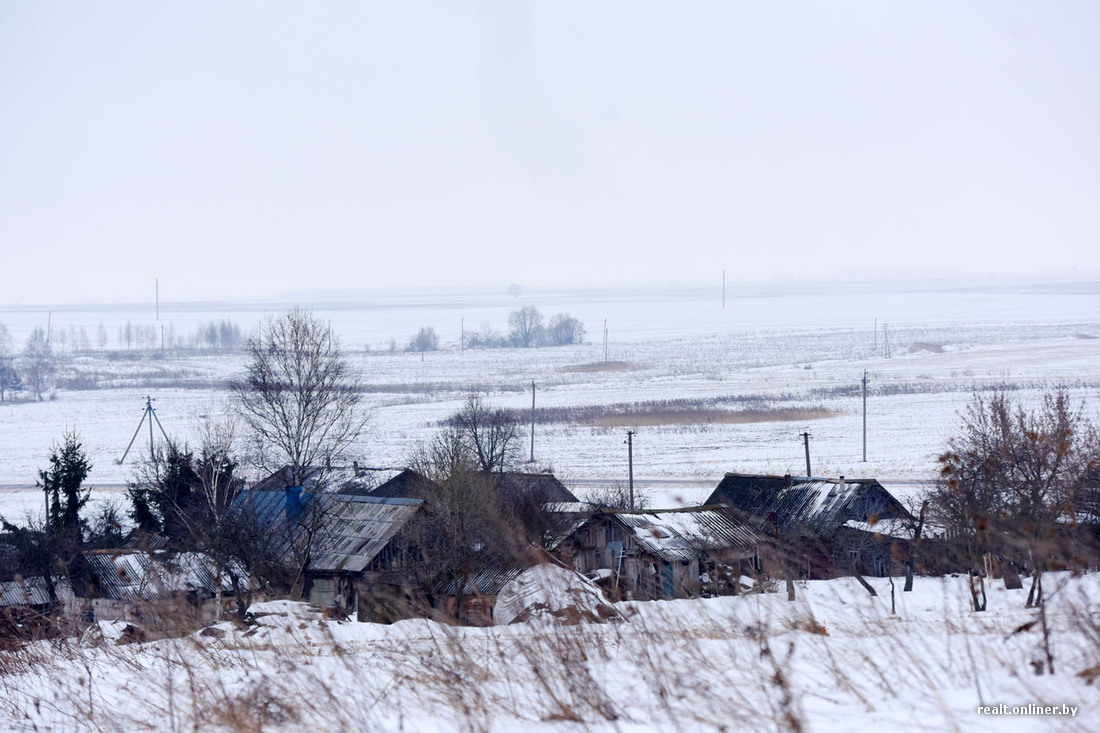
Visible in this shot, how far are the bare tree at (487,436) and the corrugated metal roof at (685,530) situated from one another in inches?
237

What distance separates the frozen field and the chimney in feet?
27.7

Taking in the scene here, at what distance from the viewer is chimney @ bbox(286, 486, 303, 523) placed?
839 inches

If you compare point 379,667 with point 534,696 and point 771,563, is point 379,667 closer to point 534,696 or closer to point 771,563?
point 534,696

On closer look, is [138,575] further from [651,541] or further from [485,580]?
[651,541]

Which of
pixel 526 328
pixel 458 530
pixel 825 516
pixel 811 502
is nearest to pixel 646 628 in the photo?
pixel 458 530

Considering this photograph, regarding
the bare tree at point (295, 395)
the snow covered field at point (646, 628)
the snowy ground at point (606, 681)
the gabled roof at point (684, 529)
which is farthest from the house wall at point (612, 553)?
the snowy ground at point (606, 681)

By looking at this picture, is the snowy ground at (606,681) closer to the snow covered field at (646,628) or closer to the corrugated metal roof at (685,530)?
the snow covered field at (646,628)

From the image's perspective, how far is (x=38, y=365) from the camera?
99312 mm

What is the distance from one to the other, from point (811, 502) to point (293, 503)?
44.3ft

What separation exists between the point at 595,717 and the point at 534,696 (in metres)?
0.42

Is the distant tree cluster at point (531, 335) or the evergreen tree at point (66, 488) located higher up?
the distant tree cluster at point (531, 335)

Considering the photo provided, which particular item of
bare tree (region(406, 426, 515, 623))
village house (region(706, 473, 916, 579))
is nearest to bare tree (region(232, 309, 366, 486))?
bare tree (region(406, 426, 515, 623))

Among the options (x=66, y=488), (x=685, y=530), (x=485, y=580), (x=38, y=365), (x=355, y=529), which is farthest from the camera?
(x=38, y=365)

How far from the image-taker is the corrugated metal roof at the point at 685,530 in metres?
20.1
